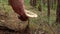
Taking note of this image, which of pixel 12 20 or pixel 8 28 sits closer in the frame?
pixel 8 28

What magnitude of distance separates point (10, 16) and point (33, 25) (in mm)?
698

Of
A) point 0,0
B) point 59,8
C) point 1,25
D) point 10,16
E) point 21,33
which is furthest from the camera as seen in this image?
point 0,0

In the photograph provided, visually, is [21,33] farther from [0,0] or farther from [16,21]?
[0,0]

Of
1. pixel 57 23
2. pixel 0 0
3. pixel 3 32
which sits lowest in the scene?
pixel 57 23

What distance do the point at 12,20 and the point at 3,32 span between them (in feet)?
1.86

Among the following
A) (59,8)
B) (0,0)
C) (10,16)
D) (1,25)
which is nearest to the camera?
(1,25)

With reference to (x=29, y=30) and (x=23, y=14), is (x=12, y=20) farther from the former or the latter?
(x=23, y=14)

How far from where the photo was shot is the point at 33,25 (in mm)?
4840

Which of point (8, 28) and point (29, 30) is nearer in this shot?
point (8, 28)

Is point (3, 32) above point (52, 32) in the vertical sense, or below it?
above

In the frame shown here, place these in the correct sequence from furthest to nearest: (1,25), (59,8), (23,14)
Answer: (59,8) < (1,25) < (23,14)

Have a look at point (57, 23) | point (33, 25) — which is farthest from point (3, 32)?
point (57, 23)

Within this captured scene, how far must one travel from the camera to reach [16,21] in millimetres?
4473

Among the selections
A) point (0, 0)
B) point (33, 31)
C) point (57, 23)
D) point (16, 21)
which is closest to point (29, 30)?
point (33, 31)
